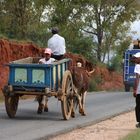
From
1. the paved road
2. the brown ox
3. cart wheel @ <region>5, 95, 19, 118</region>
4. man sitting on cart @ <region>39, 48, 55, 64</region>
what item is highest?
man sitting on cart @ <region>39, 48, 55, 64</region>

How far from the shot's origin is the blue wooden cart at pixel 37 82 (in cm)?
1575

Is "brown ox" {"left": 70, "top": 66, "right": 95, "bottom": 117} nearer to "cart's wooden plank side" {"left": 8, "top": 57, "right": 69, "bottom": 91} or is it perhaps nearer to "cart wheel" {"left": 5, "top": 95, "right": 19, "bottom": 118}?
"cart's wooden plank side" {"left": 8, "top": 57, "right": 69, "bottom": 91}

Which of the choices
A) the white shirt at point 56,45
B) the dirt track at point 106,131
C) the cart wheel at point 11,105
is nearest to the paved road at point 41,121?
→ the cart wheel at point 11,105

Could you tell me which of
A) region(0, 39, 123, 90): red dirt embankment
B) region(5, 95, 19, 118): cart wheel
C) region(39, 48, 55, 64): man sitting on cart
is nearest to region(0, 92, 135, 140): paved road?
region(5, 95, 19, 118): cart wheel

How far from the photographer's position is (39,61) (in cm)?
1692

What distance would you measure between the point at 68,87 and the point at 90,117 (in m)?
1.53

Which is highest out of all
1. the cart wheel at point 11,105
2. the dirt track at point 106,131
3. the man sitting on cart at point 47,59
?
the man sitting on cart at point 47,59

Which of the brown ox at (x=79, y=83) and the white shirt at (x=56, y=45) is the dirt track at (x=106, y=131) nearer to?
the brown ox at (x=79, y=83)

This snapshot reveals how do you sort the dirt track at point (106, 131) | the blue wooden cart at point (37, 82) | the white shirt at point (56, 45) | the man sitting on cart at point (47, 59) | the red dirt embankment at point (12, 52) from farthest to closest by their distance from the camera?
the red dirt embankment at point (12, 52) → the white shirt at point (56, 45) → the man sitting on cart at point (47, 59) → the blue wooden cart at point (37, 82) → the dirt track at point (106, 131)

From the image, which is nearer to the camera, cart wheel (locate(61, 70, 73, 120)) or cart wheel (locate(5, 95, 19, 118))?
cart wheel (locate(61, 70, 73, 120))

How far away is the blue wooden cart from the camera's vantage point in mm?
15750

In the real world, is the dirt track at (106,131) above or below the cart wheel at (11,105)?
below

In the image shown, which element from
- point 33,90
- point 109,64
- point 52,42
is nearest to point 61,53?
point 52,42

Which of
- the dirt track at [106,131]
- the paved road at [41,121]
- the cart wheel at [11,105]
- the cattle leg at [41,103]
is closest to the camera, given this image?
the dirt track at [106,131]
